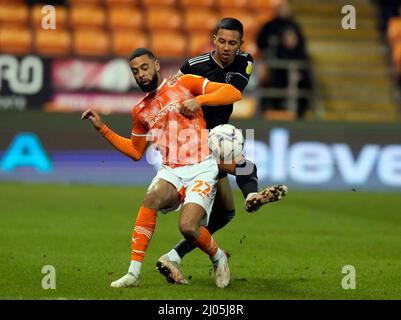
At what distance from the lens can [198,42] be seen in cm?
2248

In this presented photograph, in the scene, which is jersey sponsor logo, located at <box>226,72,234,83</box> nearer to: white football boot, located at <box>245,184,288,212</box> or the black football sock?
the black football sock

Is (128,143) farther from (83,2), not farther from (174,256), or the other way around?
(83,2)

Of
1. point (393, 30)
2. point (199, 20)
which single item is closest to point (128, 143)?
point (199, 20)

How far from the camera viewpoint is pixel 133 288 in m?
8.53

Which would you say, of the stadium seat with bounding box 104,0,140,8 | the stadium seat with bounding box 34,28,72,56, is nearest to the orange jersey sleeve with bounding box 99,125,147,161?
the stadium seat with bounding box 34,28,72,56

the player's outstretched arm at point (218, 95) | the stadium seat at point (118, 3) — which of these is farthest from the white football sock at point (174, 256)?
the stadium seat at point (118, 3)

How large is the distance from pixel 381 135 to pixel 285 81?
230 cm

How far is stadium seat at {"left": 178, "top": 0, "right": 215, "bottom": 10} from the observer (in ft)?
78.3

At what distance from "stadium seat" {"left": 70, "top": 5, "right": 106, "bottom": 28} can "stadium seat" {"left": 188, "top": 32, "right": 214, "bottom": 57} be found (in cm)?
206

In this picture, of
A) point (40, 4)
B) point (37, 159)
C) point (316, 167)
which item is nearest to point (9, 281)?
point (37, 159)

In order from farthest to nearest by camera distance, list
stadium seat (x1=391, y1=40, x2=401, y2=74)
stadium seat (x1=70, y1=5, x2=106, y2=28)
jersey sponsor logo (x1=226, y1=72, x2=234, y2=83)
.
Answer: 1. stadium seat (x1=391, y1=40, x2=401, y2=74)
2. stadium seat (x1=70, y1=5, x2=106, y2=28)
3. jersey sponsor logo (x1=226, y1=72, x2=234, y2=83)

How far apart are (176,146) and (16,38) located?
1260 cm

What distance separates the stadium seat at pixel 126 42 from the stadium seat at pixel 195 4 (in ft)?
6.45

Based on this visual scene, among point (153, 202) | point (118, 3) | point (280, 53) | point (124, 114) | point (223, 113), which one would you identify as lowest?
point (153, 202)
